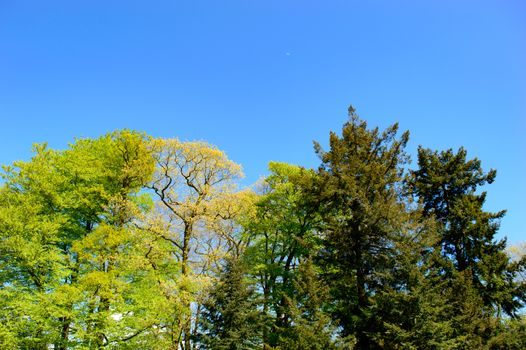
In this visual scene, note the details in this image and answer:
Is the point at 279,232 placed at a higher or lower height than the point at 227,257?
higher

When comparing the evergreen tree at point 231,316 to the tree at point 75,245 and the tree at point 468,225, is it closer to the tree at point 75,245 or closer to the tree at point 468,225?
the tree at point 75,245

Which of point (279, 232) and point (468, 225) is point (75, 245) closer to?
point (279, 232)

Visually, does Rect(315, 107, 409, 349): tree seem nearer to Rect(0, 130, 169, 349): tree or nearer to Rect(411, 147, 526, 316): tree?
Rect(411, 147, 526, 316): tree

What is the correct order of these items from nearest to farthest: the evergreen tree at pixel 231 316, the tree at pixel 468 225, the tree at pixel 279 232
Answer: the evergreen tree at pixel 231 316
the tree at pixel 468 225
the tree at pixel 279 232

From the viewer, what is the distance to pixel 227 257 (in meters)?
20.9

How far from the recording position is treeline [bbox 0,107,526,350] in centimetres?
1688

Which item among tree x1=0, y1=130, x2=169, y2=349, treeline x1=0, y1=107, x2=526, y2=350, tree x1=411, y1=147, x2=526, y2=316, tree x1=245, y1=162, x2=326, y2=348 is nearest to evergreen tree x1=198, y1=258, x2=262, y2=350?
treeline x1=0, y1=107, x2=526, y2=350

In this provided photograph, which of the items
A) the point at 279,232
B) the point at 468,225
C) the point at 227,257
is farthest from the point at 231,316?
the point at 468,225

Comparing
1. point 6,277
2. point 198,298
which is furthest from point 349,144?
point 6,277

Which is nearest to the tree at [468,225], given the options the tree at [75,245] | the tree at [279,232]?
the tree at [279,232]

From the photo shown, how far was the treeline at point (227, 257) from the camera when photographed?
16.9 m

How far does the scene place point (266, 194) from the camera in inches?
1172

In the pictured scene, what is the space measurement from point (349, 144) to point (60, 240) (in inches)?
699

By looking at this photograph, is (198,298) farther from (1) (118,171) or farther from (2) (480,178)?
(2) (480,178)
